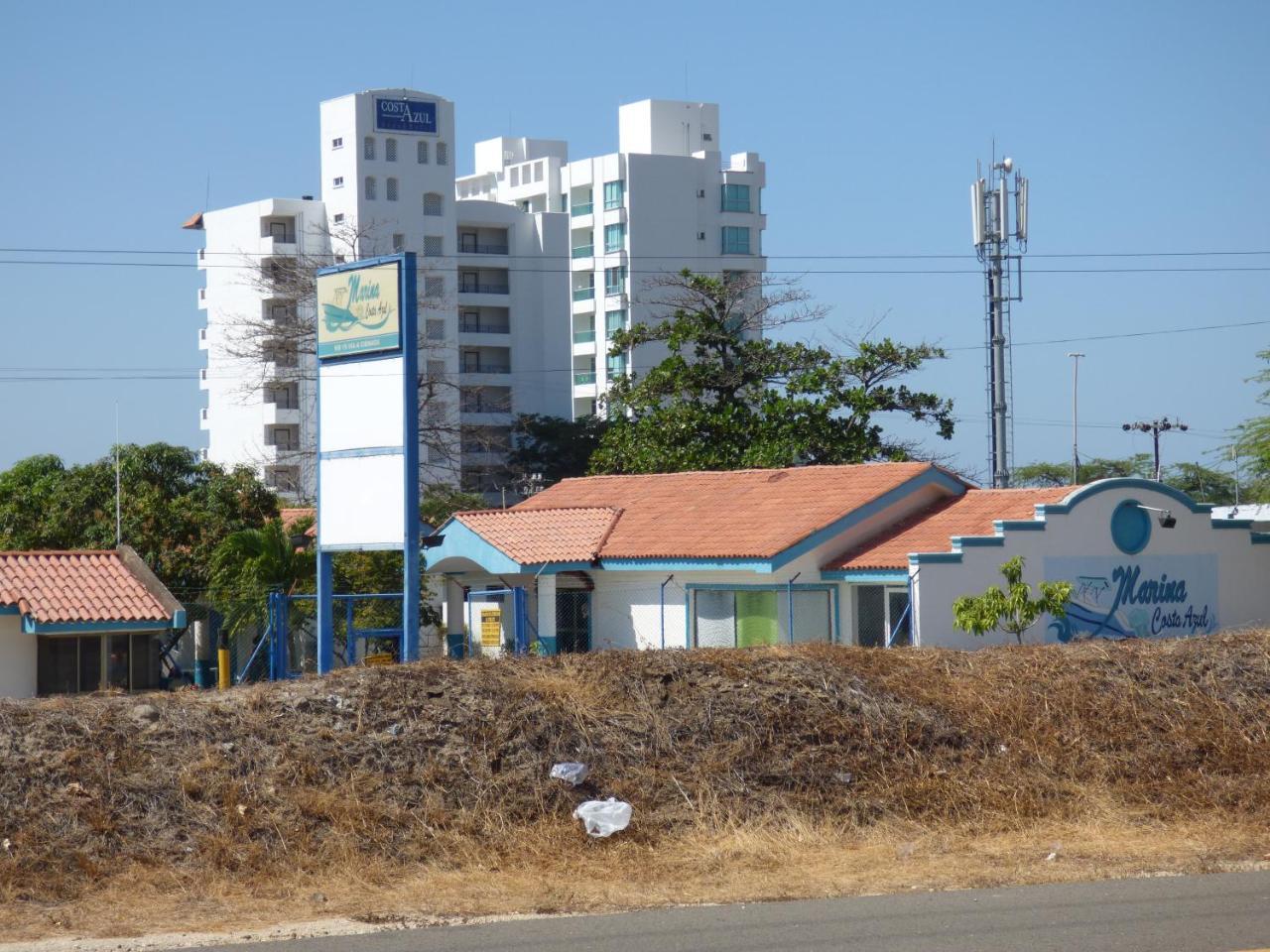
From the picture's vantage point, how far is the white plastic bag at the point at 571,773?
1379cm

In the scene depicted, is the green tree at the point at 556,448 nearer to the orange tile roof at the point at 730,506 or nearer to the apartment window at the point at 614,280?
the apartment window at the point at 614,280

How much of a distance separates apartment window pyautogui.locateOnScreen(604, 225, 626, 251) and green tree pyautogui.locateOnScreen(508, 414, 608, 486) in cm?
1517

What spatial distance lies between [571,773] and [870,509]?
51.3 feet

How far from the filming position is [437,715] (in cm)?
1448

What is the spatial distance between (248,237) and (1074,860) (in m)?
79.9

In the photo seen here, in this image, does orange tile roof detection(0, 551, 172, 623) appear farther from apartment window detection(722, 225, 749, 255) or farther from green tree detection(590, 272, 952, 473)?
apartment window detection(722, 225, 749, 255)

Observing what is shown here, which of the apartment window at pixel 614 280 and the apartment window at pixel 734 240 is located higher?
the apartment window at pixel 734 240

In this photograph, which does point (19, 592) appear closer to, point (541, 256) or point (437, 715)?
point (437, 715)

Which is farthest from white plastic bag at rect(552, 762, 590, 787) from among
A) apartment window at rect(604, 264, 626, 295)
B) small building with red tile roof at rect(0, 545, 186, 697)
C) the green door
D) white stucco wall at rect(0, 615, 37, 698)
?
apartment window at rect(604, 264, 626, 295)

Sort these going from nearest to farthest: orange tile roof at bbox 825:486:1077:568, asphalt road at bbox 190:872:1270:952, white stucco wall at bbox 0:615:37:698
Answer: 1. asphalt road at bbox 190:872:1270:952
2. white stucco wall at bbox 0:615:37:698
3. orange tile roof at bbox 825:486:1077:568

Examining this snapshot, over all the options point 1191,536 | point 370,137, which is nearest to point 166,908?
point 1191,536

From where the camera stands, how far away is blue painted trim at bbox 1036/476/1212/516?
27.4 m

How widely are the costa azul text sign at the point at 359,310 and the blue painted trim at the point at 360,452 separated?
4.86 feet

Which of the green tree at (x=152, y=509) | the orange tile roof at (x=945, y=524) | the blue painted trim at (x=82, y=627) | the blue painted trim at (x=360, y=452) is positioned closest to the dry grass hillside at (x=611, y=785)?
the blue painted trim at (x=360, y=452)
